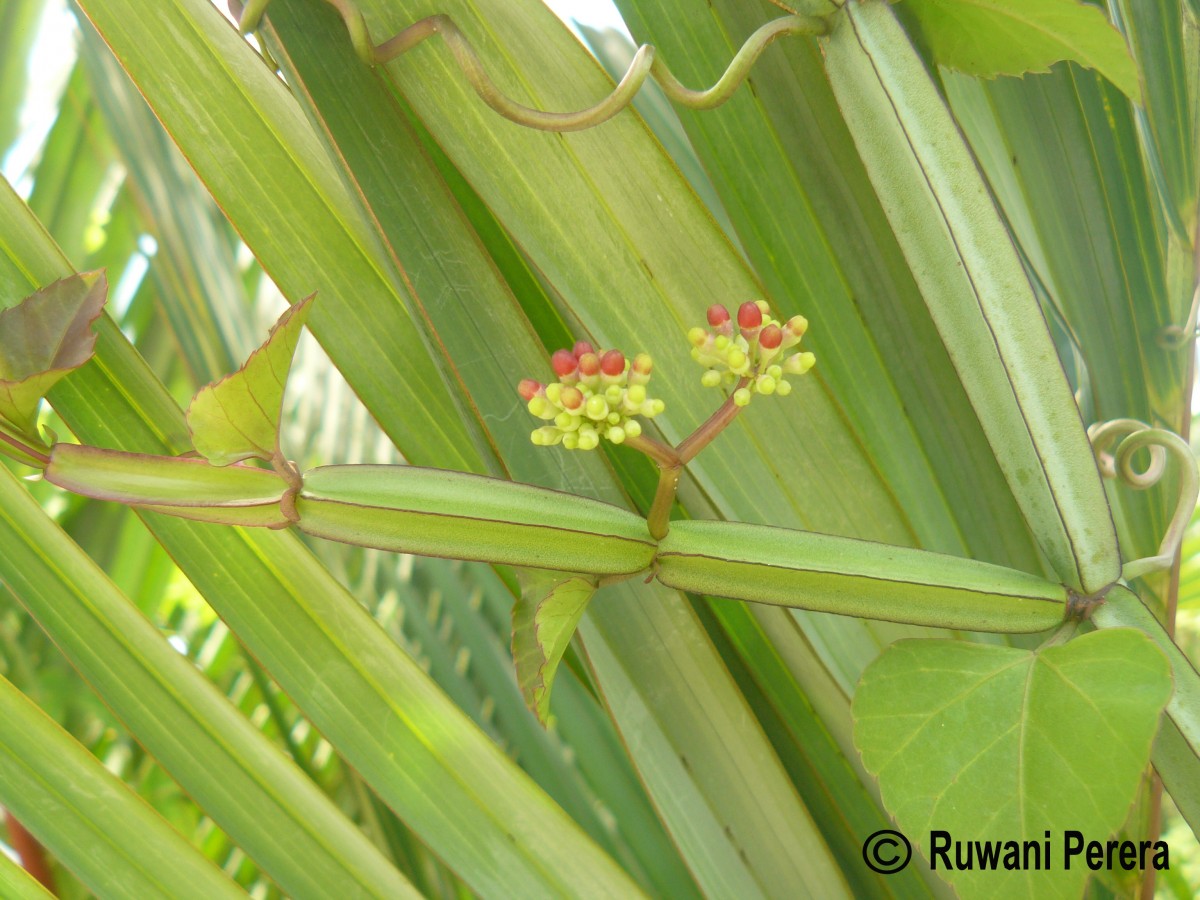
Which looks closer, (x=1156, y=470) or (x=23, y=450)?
(x=23, y=450)

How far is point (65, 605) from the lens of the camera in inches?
12.5

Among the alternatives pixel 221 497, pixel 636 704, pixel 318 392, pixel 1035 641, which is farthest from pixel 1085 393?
Answer: pixel 318 392

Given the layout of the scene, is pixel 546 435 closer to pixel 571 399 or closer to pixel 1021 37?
pixel 571 399

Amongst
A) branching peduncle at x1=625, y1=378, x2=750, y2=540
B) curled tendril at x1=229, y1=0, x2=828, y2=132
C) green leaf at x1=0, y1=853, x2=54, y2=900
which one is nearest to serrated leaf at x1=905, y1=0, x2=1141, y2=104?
curled tendril at x1=229, y1=0, x2=828, y2=132

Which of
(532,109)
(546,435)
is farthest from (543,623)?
(532,109)

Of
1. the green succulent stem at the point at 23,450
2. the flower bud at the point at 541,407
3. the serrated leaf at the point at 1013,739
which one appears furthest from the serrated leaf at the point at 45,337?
the serrated leaf at the point at 1013,739

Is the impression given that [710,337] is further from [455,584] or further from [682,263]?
[455,584]

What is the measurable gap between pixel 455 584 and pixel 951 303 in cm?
32

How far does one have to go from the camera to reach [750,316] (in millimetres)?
236

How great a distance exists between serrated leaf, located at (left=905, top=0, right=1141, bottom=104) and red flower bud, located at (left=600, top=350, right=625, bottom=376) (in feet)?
0.58

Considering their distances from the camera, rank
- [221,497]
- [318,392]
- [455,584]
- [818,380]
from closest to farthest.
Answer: [221,497] < [818,380] < [455,584] < [318,392]

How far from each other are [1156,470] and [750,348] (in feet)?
0.63

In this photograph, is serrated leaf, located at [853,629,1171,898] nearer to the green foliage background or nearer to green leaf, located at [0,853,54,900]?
the green foliage background

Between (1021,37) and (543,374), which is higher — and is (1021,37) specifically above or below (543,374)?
above
